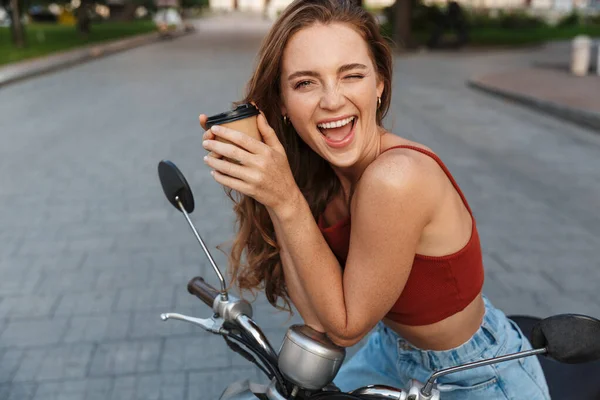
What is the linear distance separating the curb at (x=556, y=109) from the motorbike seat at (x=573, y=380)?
790 centimetres

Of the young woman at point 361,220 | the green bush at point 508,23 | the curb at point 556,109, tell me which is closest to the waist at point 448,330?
the young woman at point 361,220

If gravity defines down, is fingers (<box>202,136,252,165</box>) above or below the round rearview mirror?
above

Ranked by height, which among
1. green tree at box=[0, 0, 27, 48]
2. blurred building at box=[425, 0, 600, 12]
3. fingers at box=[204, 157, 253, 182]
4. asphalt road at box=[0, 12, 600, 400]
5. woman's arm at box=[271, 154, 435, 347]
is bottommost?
blurred building at box=[425, 0, 600, 12]

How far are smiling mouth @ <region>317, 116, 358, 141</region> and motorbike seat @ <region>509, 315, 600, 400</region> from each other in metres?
0.75

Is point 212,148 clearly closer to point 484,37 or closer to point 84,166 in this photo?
point 84,166

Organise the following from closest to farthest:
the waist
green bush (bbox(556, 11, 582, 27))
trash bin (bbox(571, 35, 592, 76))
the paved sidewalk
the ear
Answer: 1. the waist
2. the ear
3. the paved sidewalk
4. trash bin (bbox(571, 35, 592, 76))
5. green bush (bbox(556, 11, 582, 27))

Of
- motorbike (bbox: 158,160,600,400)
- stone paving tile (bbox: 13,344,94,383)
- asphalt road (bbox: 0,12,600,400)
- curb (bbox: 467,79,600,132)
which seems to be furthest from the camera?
curb (bbox: 467,79,600,132)

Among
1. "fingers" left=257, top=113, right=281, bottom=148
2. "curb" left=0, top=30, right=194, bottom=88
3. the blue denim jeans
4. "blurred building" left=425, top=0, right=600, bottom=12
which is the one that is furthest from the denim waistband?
"blurred building" left=425, top=0, right=600, bottom=12

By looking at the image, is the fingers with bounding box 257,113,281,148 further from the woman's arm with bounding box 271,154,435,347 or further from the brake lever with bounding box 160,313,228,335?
the brake lever with bounding box 160,313,228,335

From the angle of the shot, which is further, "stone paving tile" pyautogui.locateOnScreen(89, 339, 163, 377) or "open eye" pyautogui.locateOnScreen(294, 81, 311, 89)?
"stone paving tile" pyautogui.locateOnScreen(89, 339, 163, 377)

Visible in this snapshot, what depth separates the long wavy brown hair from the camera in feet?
5.07

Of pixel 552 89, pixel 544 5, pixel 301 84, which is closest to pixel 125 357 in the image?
pixel 301 84

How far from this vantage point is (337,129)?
1.57m

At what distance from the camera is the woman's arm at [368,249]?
55.9 inches
